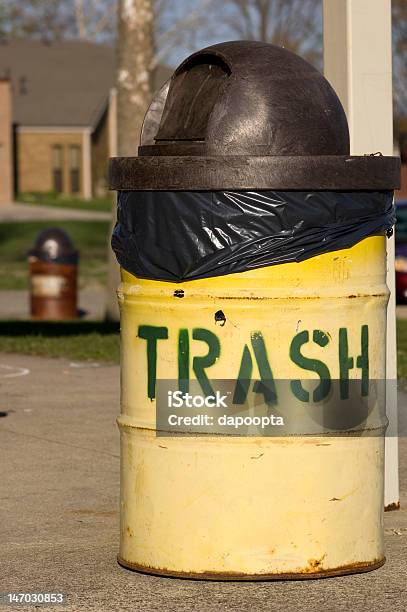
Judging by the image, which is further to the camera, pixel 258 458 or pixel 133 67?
pixel 133 67

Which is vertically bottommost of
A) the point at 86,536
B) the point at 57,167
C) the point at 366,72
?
the point at 86,536

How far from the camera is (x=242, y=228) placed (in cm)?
548

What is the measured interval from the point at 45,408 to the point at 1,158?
175 feet

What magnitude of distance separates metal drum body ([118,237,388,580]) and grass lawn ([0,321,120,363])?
7.81m

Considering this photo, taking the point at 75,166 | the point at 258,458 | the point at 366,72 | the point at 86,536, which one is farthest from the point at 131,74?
the point at 75,166

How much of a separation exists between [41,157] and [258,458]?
199ft

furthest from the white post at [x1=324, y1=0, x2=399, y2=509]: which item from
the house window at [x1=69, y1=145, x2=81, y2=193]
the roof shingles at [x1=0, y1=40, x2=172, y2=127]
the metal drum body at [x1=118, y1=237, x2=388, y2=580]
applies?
the house window at [x1=69, y1=145, x2=81, y2=193]

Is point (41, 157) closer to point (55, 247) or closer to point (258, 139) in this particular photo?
point (55, 247)

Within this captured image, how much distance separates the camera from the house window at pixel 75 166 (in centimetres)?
6581

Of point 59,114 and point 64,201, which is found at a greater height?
point 59,114

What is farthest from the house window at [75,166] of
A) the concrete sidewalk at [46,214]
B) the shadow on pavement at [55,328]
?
the shadow on pavement at [55,328]

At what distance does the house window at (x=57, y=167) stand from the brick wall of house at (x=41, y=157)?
0.16 feet

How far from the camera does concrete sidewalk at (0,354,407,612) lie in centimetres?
534

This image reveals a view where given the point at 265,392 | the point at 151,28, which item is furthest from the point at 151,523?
the point at 151,28
